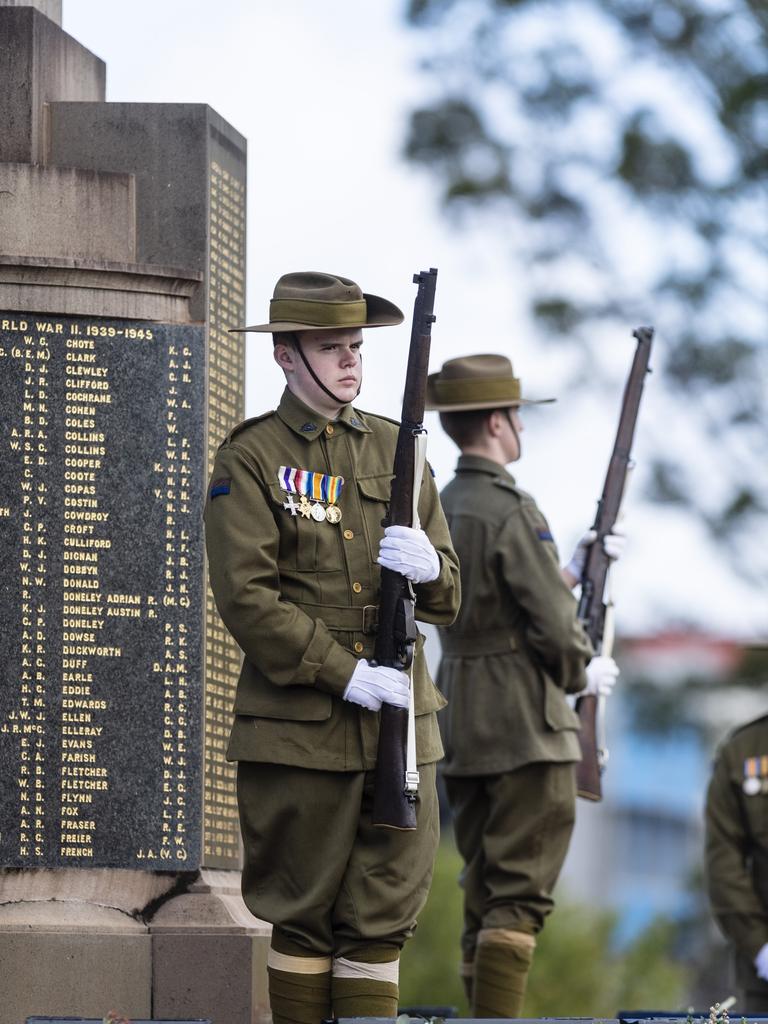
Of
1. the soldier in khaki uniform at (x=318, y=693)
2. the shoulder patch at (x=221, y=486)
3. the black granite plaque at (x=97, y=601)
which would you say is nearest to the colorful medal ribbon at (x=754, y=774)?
the black granite plaque at (x=97, y=601)

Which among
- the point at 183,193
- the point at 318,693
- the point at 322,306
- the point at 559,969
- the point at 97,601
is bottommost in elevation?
the point at 559,969

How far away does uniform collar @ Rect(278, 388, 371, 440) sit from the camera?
264 inches

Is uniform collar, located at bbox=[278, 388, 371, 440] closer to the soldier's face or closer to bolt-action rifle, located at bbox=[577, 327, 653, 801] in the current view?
the soldier's face

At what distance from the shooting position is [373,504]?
6738 millimetres

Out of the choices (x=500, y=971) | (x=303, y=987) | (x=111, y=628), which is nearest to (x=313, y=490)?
(x=303, y=987)

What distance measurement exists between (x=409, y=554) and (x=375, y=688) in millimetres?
399

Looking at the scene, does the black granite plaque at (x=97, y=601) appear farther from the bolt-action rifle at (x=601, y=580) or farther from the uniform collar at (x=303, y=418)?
the bolt-action rifle at (x=601, y=580)

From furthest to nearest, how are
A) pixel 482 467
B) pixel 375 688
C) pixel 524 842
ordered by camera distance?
pixel 482 467 < pixel 524 842 < pixel 375 688

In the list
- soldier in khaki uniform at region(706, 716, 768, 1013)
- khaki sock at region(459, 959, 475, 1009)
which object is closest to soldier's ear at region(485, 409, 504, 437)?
khaki sock at region(459, 959, 475, 1009)

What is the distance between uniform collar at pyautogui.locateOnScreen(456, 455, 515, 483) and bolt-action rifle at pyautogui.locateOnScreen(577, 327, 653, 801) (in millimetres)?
792

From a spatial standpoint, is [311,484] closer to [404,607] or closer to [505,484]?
[404,607]

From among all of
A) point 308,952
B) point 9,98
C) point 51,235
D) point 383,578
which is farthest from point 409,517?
point 9,98

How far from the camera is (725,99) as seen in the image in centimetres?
1855

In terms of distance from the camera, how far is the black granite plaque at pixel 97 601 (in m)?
7.92
